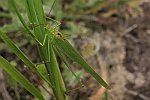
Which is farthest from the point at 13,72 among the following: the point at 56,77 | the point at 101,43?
the point at 101,43

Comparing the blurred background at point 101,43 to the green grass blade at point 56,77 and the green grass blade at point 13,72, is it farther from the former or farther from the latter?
the green grass blade at point 13,72

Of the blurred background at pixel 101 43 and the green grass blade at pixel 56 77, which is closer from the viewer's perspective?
the green grass blade at pixel 56 77

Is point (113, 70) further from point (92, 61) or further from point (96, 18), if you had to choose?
point (96, 18)

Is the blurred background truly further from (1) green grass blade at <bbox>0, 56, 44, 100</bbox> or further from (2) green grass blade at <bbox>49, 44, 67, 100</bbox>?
(1) green grass blade at <bbox>0, 56, 44, 100</bbox>

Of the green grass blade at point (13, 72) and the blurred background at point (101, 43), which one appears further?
the blurred background at point (101, 43)

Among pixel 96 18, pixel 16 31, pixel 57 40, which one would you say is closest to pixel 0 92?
pixel 16 31

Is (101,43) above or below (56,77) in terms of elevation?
Answer: below

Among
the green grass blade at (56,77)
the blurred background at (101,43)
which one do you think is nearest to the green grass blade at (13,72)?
the green grass blade at (56,77)

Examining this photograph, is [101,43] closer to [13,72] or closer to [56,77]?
[56,77]

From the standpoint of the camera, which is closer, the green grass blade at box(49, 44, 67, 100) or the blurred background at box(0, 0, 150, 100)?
the green grass blade at box(49, 44, 67, 100)

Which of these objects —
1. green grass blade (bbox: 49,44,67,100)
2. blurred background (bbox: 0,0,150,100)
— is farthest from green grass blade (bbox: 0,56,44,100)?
blurred background (bbox: 0,0,150,100)
